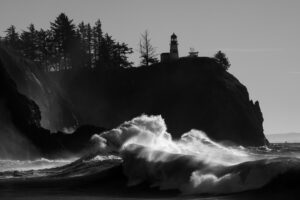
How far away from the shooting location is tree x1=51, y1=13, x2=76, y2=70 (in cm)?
8531

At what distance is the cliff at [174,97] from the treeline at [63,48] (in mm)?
6243

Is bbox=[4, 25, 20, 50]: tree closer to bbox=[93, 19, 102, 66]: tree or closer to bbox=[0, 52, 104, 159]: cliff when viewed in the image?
bbox=[93, 19, 102, 66]: tree

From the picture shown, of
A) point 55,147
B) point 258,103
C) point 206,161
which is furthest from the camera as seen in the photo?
point 258,103

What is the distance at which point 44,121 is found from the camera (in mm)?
55625

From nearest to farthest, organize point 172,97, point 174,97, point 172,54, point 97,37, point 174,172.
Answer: point 174,172, point 174,97, point 172,97, point 172,54, point 97,37

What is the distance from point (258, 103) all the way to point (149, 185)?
67.6 metres

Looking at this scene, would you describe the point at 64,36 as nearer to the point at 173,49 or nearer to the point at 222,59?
the point at 173,49

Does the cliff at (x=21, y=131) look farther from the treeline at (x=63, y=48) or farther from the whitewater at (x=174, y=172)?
the treeline at (x=63, y=48)

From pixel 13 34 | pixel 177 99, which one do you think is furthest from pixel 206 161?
pixel 13 34

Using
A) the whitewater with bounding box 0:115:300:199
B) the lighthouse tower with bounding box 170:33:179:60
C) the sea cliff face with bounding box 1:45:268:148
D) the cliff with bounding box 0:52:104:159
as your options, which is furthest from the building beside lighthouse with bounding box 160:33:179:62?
the whitewater with bounding box 0:115:300:199

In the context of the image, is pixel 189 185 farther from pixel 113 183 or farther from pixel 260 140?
pixel 260 140

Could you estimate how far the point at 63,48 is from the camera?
84875mm

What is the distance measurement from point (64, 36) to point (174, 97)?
770 inches

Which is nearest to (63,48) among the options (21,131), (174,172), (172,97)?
(172,97)
